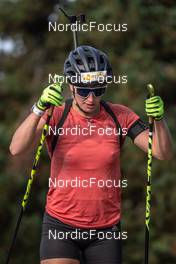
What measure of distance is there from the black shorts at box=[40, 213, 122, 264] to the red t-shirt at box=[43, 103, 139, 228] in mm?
55

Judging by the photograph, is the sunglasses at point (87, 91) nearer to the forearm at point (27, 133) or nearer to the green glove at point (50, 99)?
the green glove at point (50, 99)


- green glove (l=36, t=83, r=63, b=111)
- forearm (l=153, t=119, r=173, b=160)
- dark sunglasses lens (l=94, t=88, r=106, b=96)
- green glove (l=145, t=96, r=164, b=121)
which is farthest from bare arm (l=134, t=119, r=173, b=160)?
green glove (l=36, t=83, r=63, b=111)

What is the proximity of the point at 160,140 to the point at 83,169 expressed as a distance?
659 mm

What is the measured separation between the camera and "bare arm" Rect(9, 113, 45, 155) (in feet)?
17.4

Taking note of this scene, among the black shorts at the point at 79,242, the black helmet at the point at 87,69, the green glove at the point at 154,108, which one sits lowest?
the black shorts at the point at 79,242

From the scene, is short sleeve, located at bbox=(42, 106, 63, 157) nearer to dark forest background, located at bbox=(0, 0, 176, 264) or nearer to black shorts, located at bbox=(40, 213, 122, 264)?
black shorts, located at bbox=(40, 213, 122, 264)

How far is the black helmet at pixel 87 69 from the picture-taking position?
545 cm

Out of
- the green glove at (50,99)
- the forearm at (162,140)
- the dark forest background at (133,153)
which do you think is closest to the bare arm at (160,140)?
the forearm at (162,140)

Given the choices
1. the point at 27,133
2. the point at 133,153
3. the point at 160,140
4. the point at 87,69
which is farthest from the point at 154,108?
the point at 133,153

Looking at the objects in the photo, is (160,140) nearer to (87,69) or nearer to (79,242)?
(87,69)

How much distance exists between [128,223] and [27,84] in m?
6.54

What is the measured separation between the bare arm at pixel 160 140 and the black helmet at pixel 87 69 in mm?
537

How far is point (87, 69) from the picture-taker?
18.1ft

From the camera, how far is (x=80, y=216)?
5344 mm
